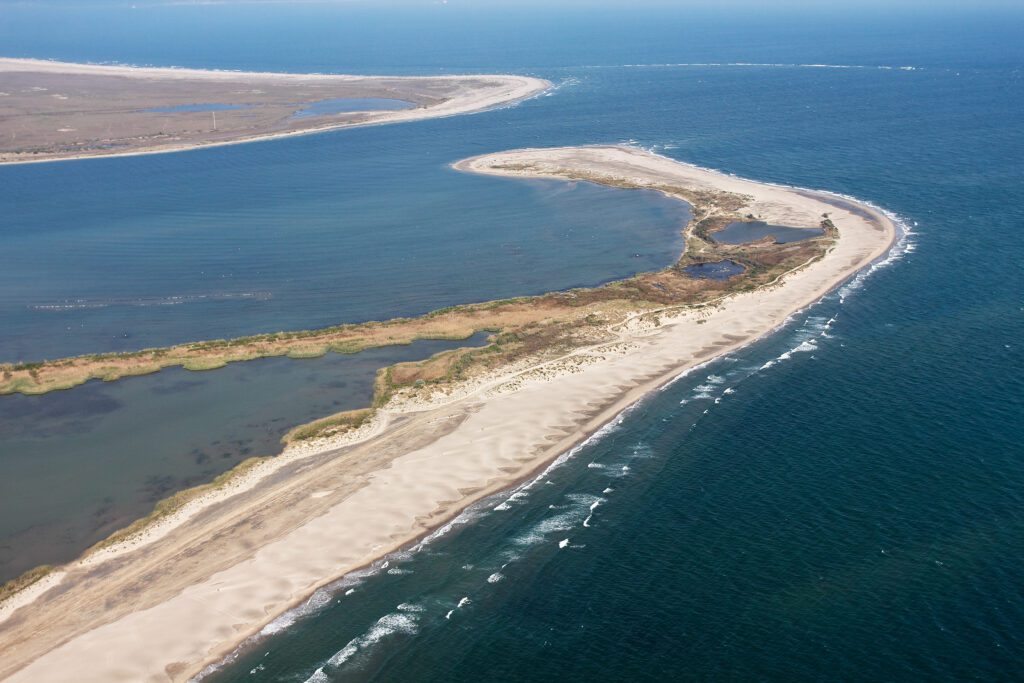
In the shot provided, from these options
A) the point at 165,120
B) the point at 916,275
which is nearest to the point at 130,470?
the point at 916,275

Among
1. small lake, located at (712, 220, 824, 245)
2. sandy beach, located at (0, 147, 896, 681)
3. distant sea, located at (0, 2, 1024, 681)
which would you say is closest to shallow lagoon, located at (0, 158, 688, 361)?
distant sea, located at (0, 2, 1024, 681)

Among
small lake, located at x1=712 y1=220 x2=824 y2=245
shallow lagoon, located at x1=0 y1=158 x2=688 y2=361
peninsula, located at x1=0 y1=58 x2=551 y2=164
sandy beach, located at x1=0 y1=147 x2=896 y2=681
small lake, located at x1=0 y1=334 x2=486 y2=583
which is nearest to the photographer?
sandy beach, located at x1=0 y1=147 x2=896 y2=681

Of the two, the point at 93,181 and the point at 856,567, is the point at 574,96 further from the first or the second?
the point at 856,567

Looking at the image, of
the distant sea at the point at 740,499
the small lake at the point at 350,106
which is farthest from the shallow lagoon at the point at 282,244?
the small lake at the point at 350,106

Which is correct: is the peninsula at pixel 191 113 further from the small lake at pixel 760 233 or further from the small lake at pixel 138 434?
the small lake at pixel 138 434

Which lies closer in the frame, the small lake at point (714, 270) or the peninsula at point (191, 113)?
the small lake at point (714, 270)

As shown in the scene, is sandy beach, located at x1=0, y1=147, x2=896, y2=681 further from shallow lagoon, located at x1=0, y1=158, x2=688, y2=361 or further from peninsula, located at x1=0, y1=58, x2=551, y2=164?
peninsula, located at x1=0, y1=58, x2=551, y2=164

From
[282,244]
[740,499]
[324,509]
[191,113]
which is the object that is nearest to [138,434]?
[324,509]
